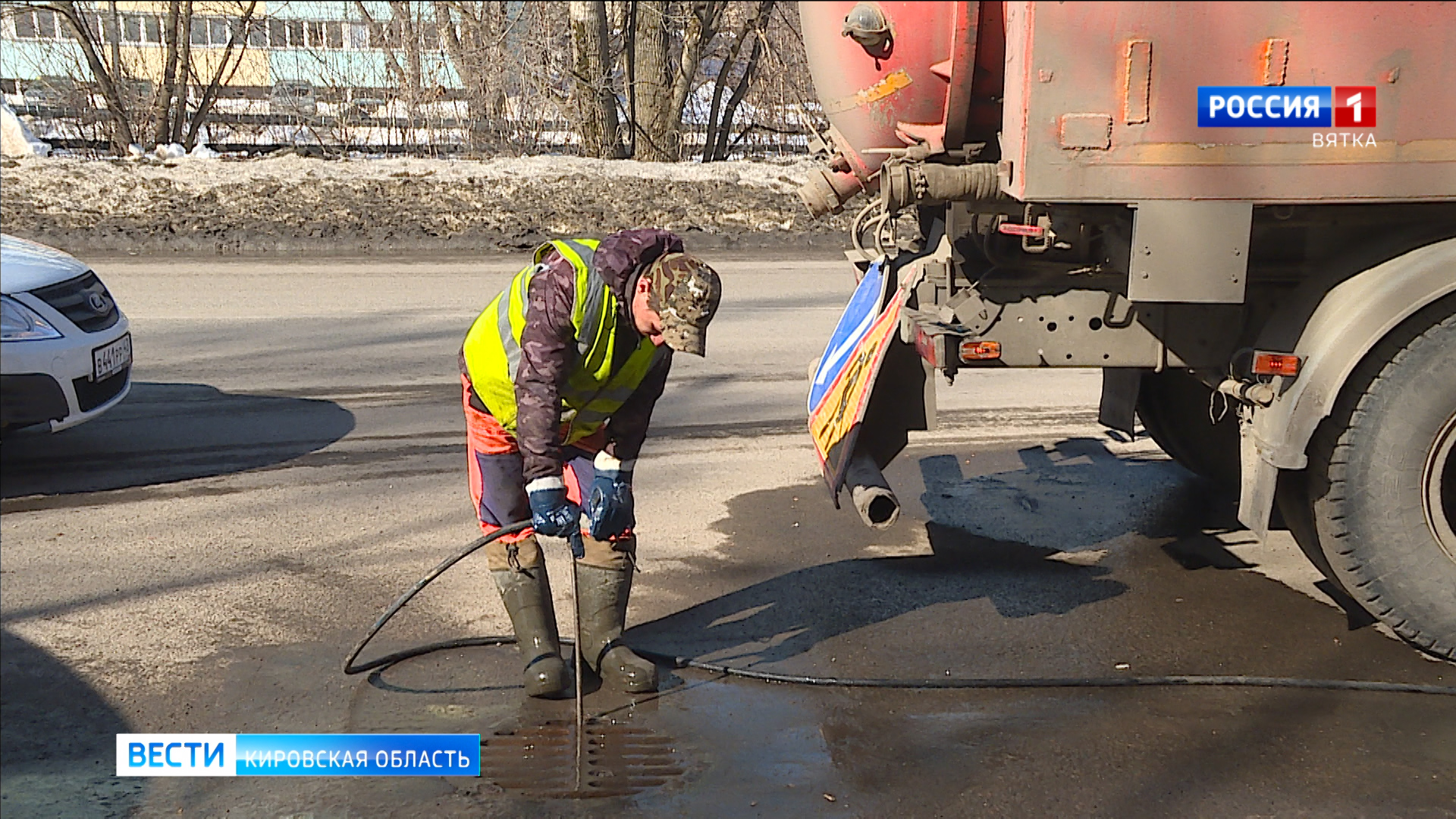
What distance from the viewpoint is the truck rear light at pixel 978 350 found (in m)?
4.39

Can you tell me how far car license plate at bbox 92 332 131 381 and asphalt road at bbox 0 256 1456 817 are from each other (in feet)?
1.43

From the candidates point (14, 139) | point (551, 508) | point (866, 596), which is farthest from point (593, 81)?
point (551, 508)

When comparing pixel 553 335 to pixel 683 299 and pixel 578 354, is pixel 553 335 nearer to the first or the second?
pixel 578 354

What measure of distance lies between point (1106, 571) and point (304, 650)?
303 centimetres

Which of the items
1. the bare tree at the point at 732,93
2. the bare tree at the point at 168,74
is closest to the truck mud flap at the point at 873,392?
the bare tree at the point at 732,93

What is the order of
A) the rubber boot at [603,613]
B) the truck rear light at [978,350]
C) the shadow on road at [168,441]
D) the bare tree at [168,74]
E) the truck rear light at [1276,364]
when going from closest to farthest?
the truck rear light at [1276,364]
the rubber boot at [603,613]
the truck rear light at [978,350]
the shadow on road at [168,441]
the bare tree at [168,74]

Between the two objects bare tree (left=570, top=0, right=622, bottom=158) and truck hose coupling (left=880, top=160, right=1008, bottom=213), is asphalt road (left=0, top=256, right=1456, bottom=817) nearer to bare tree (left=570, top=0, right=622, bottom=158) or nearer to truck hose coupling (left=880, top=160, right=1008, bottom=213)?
truck hose coupling (left=880, top=160, right=1008, bottom=213)

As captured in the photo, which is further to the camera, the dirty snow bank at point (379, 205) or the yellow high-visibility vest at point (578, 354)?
the dirty snow bank at point (379, 205)

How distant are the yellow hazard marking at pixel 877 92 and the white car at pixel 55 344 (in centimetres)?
389

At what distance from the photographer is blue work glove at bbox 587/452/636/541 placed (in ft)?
13.3

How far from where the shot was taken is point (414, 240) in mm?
13164

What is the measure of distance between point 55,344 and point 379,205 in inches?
334

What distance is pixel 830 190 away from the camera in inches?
202

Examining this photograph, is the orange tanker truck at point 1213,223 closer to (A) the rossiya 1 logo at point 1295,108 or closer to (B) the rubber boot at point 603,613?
(A) the rossiya 1 logo at point 1295,108
